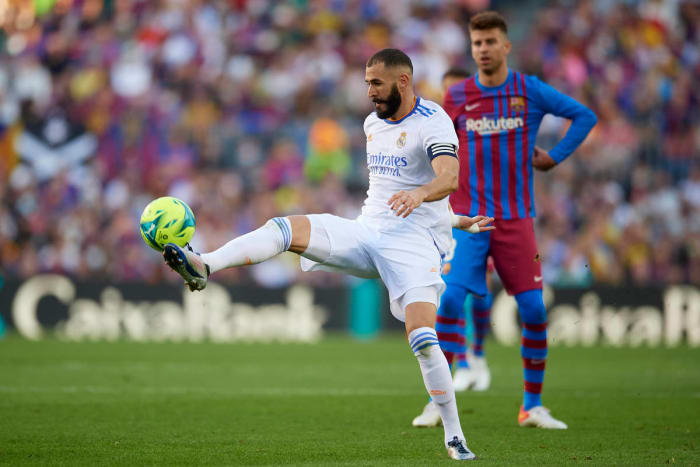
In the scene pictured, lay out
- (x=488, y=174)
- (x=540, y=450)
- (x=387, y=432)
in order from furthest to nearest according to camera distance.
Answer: (x=488, y=174)
(x=387, y=432)
(x=540, y=450)

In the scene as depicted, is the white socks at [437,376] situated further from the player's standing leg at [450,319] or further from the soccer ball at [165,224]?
the player's standing leg at [450,319]

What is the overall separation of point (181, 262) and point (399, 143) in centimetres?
172

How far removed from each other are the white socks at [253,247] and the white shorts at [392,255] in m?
0.23

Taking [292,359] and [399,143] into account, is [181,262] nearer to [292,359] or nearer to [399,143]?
[399,143]

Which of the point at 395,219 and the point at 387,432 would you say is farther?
the point at 387,432

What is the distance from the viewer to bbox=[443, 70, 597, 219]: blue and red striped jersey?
7816 millimetres

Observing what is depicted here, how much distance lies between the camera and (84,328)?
665 inches

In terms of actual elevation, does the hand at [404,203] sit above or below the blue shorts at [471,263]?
above

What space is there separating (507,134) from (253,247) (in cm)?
283

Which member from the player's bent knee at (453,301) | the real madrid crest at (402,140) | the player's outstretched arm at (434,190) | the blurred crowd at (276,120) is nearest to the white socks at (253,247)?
the player's outstretched arm at (434,190)

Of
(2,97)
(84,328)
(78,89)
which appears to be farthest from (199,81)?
(84,328)

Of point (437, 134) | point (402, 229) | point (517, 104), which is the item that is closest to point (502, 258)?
point (517, 104)

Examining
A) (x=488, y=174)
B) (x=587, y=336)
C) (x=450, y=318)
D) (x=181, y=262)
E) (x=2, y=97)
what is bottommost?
(x=587, y=336)

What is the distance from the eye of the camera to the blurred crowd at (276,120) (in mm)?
17984
